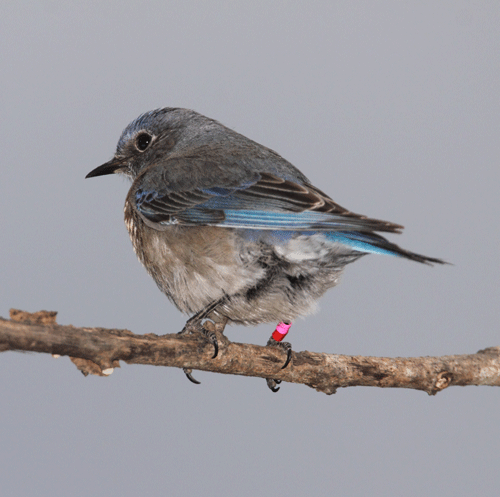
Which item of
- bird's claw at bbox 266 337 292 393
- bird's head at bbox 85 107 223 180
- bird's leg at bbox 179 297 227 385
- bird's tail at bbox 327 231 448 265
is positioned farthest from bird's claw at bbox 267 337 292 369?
bird's head at bbox 85 107 223 180

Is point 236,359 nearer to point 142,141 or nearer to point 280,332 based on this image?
point 280,332

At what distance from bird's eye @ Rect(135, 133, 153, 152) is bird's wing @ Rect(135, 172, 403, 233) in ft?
3.29

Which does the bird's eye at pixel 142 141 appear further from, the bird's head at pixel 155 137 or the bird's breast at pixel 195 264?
the bird's breast at pixel 195 264

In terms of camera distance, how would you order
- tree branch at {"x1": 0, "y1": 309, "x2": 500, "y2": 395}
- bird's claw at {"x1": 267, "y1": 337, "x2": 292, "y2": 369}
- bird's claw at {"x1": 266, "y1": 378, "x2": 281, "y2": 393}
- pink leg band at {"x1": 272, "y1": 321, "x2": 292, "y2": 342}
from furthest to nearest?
bird's claw at {"x1": 266, "y1": 378, "x2": 281, "y2": 393}
pink leg band at {"x1": 272, "y1": 321, "x2": 292, "y2": 342}
bird's claw at {"x1": 267, "y1": 337, "x2": 292, "y2": 369}
tree branch at {"x1": 0, "y1": 309, "x2": 500, "y2": 395}

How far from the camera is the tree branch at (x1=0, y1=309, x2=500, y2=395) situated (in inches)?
145

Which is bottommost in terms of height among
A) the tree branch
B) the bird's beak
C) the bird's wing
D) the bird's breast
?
the tree branch

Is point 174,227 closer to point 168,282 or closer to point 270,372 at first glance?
point 168,282

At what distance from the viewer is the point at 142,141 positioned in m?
6.24

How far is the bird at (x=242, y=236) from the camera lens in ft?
14.9

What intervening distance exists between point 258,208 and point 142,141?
202 centimetres

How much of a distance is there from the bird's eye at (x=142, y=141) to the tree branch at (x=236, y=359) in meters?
2.38

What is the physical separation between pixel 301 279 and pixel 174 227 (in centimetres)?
106

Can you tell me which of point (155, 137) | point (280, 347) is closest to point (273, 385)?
point (280, 347)

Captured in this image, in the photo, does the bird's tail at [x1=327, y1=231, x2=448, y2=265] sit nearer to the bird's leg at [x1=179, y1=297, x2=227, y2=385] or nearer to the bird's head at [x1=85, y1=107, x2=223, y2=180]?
the bird's leg at [x1=179, y1=297, x2=227, y2=385]
